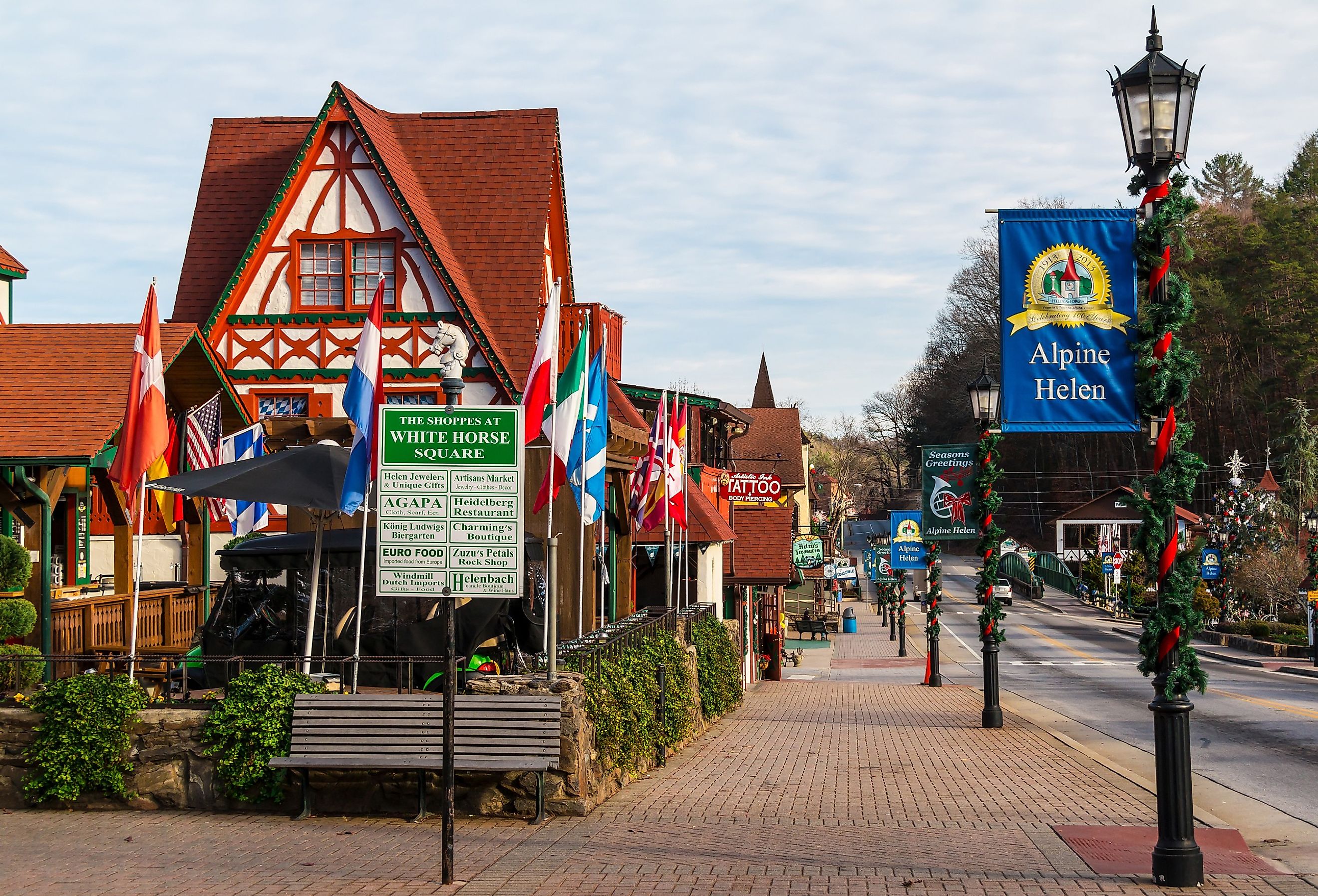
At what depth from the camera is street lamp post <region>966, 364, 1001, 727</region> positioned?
2080cm

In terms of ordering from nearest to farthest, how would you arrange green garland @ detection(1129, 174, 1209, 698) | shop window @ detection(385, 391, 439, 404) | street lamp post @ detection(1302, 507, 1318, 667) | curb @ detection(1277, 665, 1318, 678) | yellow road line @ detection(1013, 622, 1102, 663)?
green garland @ detection(1129, 174, 1209, 698) < shop window @ detection(385, 391, 439, 404) < curb @ detection(1277, 665, 1318, 678) < street lamp post @ detection(1302, 507, 1318, 667) < yellow road line @ detection(1013, 622, 1102, 663)

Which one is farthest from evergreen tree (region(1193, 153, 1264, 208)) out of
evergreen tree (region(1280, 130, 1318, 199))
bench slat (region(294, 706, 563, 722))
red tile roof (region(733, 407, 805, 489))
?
bench slat (region(294, 706, 563, 722))

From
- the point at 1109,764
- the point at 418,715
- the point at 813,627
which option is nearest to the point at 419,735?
the point at 418,715

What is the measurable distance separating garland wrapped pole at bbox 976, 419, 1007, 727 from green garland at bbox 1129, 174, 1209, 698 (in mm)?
11675

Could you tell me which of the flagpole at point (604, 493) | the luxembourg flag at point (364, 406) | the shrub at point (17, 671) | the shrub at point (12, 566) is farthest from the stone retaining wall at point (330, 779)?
the flagpole at point (604, 493)

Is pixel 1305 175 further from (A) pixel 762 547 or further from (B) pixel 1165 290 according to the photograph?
(B) pixel 1165 290

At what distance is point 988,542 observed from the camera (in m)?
21.6

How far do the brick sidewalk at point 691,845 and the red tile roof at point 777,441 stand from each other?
55.6 metres

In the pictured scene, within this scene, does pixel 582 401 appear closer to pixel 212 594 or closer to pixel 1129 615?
pixel 212 594

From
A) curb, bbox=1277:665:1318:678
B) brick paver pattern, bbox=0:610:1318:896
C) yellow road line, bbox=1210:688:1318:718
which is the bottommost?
curb, bbox=1277:665:1318:678

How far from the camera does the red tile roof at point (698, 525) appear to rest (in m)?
27.7

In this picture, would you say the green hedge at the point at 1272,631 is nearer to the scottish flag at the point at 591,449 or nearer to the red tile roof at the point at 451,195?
the red tile roof at the point at 451,195

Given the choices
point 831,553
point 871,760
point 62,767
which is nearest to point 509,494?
point 62,767

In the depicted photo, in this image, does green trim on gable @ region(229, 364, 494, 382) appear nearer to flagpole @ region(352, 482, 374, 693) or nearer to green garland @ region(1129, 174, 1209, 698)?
flagpole @ region(352, 482, 374, 693)
